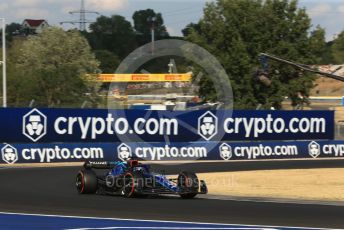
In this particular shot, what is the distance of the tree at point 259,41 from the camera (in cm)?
5406

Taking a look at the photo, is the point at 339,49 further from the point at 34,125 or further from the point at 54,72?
the point at 34,125

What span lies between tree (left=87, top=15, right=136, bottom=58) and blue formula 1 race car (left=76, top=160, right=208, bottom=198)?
13166cm

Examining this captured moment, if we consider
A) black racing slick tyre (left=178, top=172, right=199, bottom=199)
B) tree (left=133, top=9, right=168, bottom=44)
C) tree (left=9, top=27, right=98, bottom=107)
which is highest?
tree (left=133, top=9, right=168, bottom=44)

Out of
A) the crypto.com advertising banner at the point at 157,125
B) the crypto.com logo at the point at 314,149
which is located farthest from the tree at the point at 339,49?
the crypto.com logo at the point at 314,149

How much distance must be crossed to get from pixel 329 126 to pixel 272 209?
22.2 metres

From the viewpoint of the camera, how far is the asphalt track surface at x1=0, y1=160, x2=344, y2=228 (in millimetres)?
13359

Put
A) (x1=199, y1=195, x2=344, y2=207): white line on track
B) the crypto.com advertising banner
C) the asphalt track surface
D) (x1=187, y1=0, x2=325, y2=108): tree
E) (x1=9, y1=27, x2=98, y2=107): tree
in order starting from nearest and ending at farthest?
the asphalt track surface < (x1=199, y1=195, x2=344, y2=207): white line on track < the crypto.com advertising banner < (x1=9, y1=27, x2=98, y2=107): tree < (x1=187, y1=0, x2=325, y2=108): tree

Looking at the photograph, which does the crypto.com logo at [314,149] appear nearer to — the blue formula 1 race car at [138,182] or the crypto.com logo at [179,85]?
the crypto.com logo at [179,85]

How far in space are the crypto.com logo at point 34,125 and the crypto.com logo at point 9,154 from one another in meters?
1.14

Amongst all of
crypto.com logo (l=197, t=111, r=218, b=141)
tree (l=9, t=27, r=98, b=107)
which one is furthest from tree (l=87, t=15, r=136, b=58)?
crypto.com logo (l=197, t=111, r=218, b=141)

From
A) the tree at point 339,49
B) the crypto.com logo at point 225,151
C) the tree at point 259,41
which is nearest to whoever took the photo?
the crypto.com logo at point 225,151

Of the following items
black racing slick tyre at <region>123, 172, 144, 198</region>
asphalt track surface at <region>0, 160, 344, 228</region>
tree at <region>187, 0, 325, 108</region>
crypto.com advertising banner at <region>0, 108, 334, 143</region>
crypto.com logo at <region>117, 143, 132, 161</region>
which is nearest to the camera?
asphalt track surface at <region>0, 160, 344, 228</region>

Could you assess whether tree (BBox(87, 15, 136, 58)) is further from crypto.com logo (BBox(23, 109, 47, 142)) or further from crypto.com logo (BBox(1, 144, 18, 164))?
crypto.com logo (BBox(1, 144, 18, 164))

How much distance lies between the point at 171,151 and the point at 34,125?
610 centimetres
